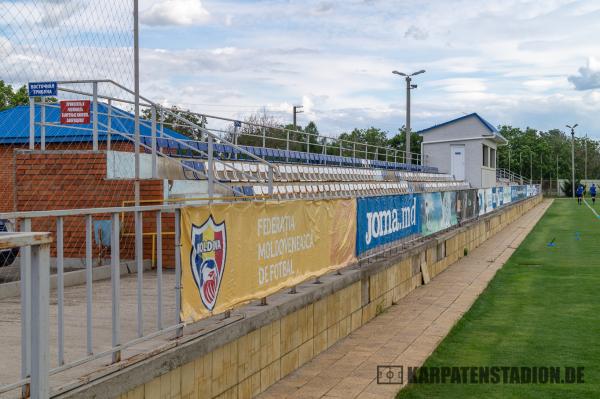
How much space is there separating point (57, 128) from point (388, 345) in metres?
10.9

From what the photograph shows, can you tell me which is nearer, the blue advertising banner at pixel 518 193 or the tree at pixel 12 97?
the tree at pixel 12 97

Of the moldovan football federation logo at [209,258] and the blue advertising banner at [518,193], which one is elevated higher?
the blue advertising banner at [518,193]

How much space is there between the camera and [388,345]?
29.9ft

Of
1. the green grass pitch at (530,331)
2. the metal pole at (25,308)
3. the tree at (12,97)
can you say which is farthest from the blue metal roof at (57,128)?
the tree at (12,97)

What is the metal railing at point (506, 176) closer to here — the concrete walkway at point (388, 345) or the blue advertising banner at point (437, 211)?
the blue advertising banner at point (437, 211)

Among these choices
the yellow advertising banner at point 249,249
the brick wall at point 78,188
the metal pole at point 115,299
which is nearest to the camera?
the metal pole at point 115,299

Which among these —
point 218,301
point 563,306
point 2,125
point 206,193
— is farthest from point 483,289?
point 2,125

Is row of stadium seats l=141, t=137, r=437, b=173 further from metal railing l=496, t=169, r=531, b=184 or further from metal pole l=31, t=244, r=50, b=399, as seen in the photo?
metal railing l=496, t=169, r=531, b=184

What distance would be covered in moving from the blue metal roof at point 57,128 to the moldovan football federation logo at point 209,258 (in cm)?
764

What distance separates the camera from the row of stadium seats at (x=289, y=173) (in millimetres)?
14235

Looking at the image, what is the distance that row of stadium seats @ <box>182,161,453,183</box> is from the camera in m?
14.2

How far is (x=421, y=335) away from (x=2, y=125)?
1685cm

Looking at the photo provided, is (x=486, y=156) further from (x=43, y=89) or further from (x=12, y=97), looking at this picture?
(x=43, y=89)

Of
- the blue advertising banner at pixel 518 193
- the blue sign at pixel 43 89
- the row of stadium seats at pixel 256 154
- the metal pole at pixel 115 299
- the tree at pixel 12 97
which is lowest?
the metal pole at pixel 115 299
